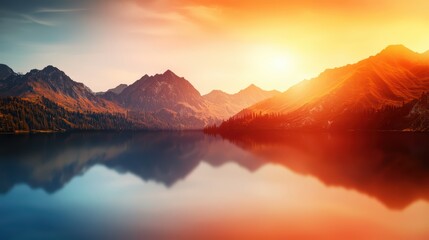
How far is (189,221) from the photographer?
46344mm

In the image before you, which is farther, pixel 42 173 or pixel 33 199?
pixel 42 173

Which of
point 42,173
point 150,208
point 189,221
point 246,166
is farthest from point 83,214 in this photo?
point 246,166

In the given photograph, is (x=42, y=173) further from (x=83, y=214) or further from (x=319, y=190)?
(x=319, y=190)

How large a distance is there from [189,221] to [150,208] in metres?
11.3

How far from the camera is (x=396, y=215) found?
47.0m

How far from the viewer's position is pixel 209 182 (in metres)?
81.7

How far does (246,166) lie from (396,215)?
2562 inches

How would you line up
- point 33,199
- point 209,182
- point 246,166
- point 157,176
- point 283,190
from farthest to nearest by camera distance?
point 246,166, point 157,176, point 209,182, point 283,190, point 33,199

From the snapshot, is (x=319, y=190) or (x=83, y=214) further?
(x=319, y=190)

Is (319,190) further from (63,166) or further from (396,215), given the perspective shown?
(63,166)

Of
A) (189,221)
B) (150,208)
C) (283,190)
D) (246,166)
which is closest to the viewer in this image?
(189,221)

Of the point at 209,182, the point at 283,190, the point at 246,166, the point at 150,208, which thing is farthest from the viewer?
the point at 246,166

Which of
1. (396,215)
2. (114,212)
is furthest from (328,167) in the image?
(114,212)

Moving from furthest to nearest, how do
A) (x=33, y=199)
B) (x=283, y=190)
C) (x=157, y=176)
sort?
(x=157, y=176), (x=283, y=190), (x=33, y=199)
